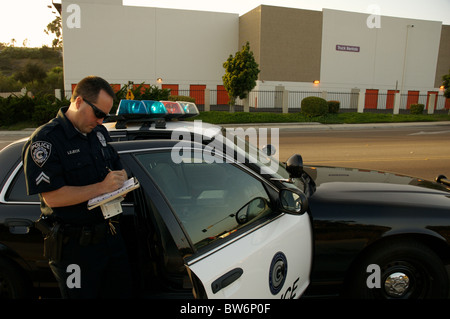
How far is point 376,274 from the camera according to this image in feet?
7.93

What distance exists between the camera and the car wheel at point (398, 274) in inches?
94.8

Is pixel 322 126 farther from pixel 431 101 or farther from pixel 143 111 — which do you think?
pixel 143 111

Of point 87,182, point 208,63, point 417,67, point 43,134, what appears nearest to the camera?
point 43,134

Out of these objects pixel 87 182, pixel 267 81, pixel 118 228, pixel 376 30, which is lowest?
pixel 118 228

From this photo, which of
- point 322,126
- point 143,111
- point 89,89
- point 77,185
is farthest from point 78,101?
point 322,126

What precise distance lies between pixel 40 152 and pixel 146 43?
109 feet

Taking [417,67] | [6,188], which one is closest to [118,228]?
[6,188]

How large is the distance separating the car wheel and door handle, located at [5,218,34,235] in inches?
86.5

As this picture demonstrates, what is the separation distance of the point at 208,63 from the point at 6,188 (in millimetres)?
33455

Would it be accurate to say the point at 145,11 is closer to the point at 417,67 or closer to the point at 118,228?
the point at 417,67

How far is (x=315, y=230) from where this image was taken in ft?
7.74

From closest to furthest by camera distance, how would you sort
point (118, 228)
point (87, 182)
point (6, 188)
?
point (87, 182) → point (118, 228) → point (6, 188)

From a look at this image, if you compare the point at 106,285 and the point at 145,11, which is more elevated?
the point at 145,11

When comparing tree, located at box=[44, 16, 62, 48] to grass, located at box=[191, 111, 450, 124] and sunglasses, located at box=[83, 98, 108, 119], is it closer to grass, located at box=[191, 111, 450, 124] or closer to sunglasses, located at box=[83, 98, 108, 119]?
grass, located at box=[191, 111, 450, 124]
